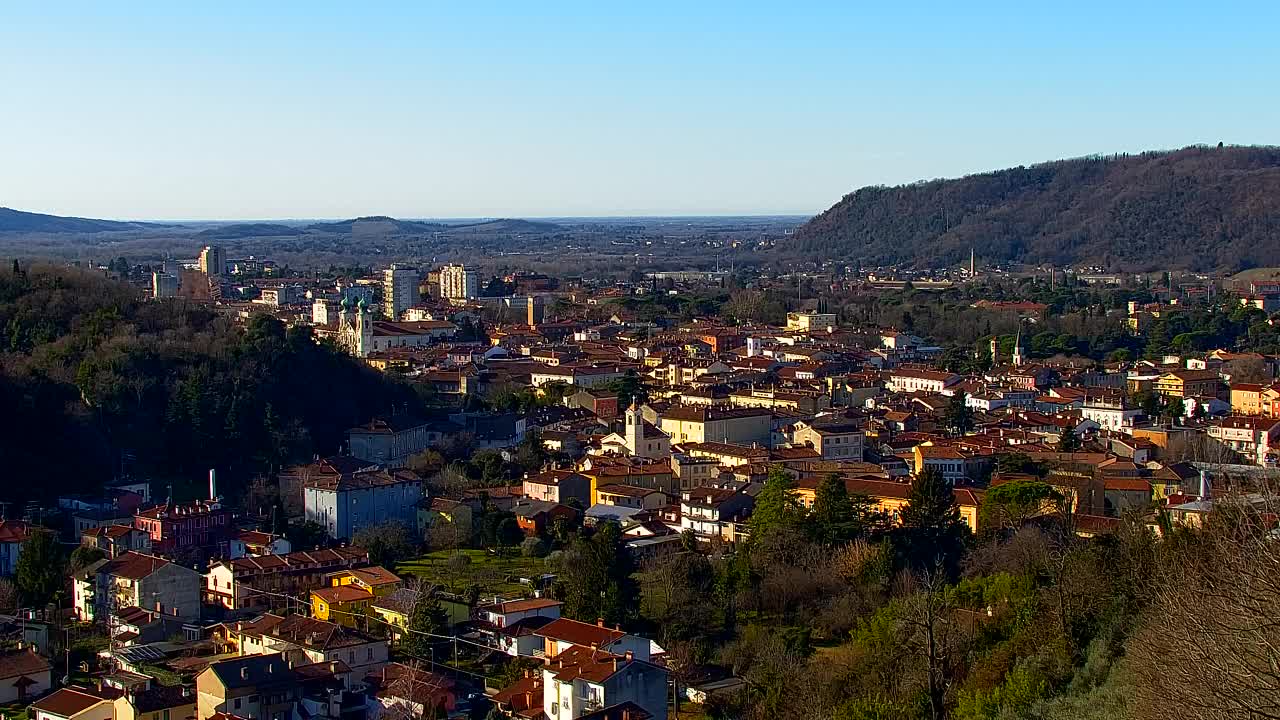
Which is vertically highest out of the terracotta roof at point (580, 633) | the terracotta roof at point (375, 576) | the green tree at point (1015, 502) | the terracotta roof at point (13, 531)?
the green tree at point (1015, 502)

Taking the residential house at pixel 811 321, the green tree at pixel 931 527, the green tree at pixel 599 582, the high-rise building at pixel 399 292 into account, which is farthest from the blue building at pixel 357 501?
the high-rise building at pixel 399 292

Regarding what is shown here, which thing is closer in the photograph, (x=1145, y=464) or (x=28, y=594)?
(x=28, y=594)

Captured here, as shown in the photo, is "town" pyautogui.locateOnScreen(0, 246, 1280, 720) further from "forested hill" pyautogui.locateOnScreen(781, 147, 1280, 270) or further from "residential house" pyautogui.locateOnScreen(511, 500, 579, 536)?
"forested hill" pyautogui.locateOnScreen(781, 147, 1280, 270)

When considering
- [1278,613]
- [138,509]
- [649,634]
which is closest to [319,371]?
[138,509]

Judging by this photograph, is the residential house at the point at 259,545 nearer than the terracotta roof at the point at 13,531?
No

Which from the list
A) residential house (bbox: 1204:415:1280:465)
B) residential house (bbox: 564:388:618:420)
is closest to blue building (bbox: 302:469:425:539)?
residential house (bbox: 564:388:618:420)

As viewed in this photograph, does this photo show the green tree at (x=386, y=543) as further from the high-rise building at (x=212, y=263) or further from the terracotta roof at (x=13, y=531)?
the high-rise building at (x=212, y=263)

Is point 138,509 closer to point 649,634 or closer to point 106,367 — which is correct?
point 106,367
